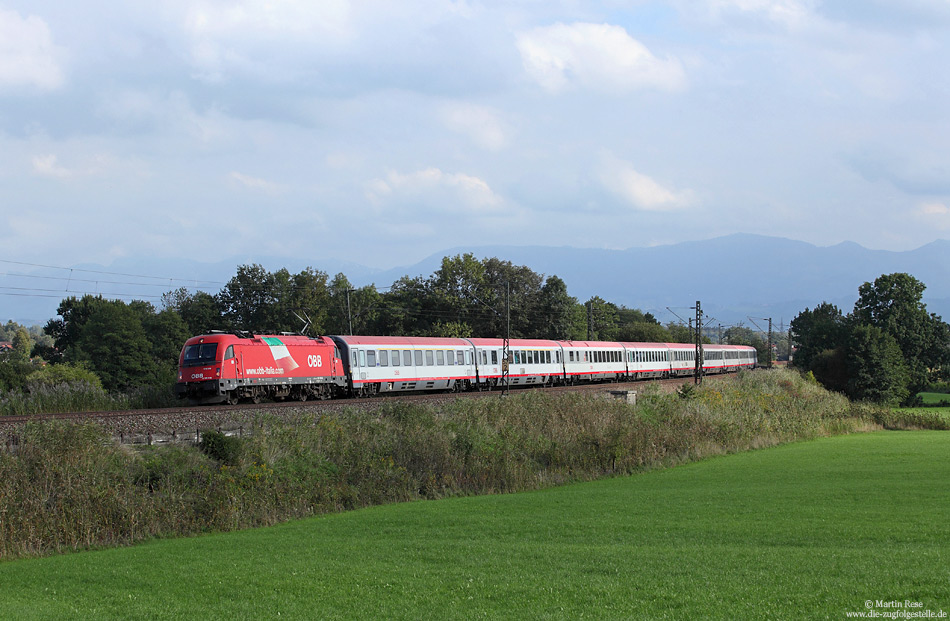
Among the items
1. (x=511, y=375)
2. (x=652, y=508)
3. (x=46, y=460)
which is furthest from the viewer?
(x=511, y=375)

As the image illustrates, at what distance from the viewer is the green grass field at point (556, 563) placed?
8.66 metres

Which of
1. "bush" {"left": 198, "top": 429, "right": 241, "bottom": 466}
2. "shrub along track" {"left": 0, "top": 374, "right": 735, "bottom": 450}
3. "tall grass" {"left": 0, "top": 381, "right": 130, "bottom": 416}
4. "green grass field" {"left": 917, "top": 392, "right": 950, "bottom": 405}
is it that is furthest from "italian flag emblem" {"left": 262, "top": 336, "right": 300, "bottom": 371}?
"green grass field" {"left": 917, "top": 392, "right": 950, "bottom": 405}

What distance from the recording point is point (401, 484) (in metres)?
20.7

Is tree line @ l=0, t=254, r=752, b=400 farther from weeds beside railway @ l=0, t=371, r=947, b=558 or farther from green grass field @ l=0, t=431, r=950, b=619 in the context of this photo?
green grass field @ l=0, t=431, r=950, b=619

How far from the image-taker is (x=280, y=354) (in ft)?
104

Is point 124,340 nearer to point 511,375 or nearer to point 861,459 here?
point 511,375

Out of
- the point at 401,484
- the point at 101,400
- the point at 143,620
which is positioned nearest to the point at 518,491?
the point at 401,484

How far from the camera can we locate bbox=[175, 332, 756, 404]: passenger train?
2958 centimetres

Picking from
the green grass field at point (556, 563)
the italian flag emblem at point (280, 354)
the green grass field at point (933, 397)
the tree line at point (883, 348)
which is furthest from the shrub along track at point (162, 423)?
the green grass field at point (933, 397)

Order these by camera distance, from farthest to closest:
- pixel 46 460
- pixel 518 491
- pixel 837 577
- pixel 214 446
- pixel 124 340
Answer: pixel 124 340 → pixel 518 491 → pixel 214 446 → pixel 46 460 → pixel 837 577

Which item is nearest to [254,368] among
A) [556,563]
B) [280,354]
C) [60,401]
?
[280,354]

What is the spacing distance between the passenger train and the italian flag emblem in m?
0.04

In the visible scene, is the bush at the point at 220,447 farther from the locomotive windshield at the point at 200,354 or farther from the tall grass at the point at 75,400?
the locomotive windshield at the point at 200,354

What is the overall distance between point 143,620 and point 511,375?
3635 cm
